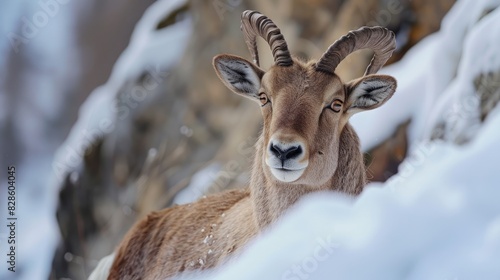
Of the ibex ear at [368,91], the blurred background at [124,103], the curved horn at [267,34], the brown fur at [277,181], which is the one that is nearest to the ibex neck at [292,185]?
the brown fur at [277,181]

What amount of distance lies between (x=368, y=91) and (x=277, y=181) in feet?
2.24

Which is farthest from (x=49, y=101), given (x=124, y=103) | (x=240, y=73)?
(x=240, y=73)

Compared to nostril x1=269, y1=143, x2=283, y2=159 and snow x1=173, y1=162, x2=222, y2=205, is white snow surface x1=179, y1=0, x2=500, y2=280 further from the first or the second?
snow x1=173, y1=162, x2=222, y2=205

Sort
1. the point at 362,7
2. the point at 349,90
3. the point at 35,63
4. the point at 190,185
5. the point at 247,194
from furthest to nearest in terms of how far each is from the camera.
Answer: the point at 35,63 → the point at 190,185 → the point at 362,7 → the point at 247,194 → the point at 349,90

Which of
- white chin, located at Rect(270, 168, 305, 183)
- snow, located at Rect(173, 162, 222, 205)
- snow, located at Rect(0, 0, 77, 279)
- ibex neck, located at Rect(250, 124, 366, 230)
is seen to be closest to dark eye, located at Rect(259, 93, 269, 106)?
ibex neck, located at Rect(250, 124, 366, 230)

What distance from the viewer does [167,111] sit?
337 inches

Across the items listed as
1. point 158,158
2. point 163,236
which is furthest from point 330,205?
point 158,158

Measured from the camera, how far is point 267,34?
4781 mm

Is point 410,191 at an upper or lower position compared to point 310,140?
lower

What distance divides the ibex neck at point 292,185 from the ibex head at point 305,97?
0.20ft

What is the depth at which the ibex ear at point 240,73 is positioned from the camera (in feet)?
15.5

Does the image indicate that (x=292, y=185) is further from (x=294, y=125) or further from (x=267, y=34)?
(x=267, y=34)

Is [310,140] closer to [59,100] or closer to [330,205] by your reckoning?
[330,205]

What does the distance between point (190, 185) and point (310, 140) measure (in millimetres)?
3966
